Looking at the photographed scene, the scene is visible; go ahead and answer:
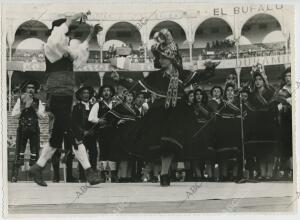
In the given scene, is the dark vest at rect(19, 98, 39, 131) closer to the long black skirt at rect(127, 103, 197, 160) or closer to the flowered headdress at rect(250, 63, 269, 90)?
the long black skirt at rect(127, 103, 197, 160)

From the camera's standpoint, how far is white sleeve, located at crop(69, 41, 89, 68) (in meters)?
3.87

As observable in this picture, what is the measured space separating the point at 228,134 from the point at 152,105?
0.61 meters

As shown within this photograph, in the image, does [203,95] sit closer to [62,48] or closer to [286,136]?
[286,136]

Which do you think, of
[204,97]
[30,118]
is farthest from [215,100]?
[30,118]

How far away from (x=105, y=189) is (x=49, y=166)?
45cm

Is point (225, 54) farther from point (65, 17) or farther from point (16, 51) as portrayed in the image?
point (16, 51)

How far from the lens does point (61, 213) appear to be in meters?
3.80

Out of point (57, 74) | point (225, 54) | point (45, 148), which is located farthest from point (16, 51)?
point (225, 54)

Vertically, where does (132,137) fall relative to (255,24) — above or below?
below

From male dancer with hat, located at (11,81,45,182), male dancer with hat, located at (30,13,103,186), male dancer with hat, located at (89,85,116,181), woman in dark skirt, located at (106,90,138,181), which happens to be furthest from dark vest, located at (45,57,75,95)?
woman in dark skirt, located at (106,90,138,181)

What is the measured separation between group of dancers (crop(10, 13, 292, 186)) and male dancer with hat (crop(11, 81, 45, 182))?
4 centimetres

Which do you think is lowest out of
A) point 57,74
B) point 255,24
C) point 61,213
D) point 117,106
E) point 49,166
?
point 61,213

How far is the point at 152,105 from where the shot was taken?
390 cm

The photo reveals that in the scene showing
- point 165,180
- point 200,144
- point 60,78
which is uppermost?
point 60,78
